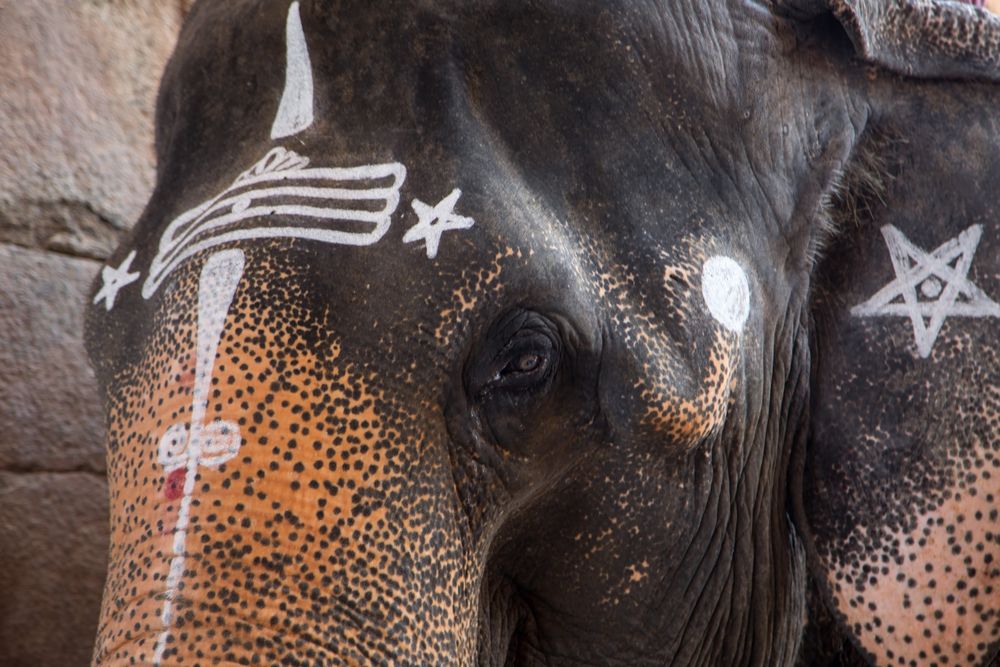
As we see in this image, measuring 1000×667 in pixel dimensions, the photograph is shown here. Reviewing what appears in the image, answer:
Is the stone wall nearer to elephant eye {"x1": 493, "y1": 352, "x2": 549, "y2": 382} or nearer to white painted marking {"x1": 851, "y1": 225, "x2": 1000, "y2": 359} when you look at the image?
elephant eye {"x1": 493, "y1": 352, "x2": 549, "y2": 382}

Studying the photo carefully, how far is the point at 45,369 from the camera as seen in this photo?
2113mm

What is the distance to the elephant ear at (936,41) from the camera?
1.52 metres

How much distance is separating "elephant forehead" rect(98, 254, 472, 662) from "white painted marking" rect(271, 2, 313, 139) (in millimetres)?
224

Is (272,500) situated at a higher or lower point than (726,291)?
higher

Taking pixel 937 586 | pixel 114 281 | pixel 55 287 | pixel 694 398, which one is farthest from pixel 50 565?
pixel 937 586

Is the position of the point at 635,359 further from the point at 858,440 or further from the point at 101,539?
the point at 101,539

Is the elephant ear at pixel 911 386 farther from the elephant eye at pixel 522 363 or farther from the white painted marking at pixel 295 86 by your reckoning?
the white painted marking at pixel 295 86

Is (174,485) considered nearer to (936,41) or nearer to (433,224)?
(433,224)

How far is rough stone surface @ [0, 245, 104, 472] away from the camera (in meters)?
2.05

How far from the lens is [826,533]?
1.49m

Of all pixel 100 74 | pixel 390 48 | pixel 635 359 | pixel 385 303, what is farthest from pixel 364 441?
pixel 100 74

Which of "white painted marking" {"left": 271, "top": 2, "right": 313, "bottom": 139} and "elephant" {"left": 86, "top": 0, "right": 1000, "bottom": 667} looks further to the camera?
"white painted marking" {"left": 271, "top": 2, "right": 313, "bottom": 139}

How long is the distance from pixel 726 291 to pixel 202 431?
630mm

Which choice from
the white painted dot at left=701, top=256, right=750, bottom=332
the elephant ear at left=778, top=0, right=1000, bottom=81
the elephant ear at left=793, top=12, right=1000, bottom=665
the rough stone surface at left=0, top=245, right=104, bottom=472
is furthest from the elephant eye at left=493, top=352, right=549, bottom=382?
the rough stone surface at left=0, top=245, right=104, bottom=472
